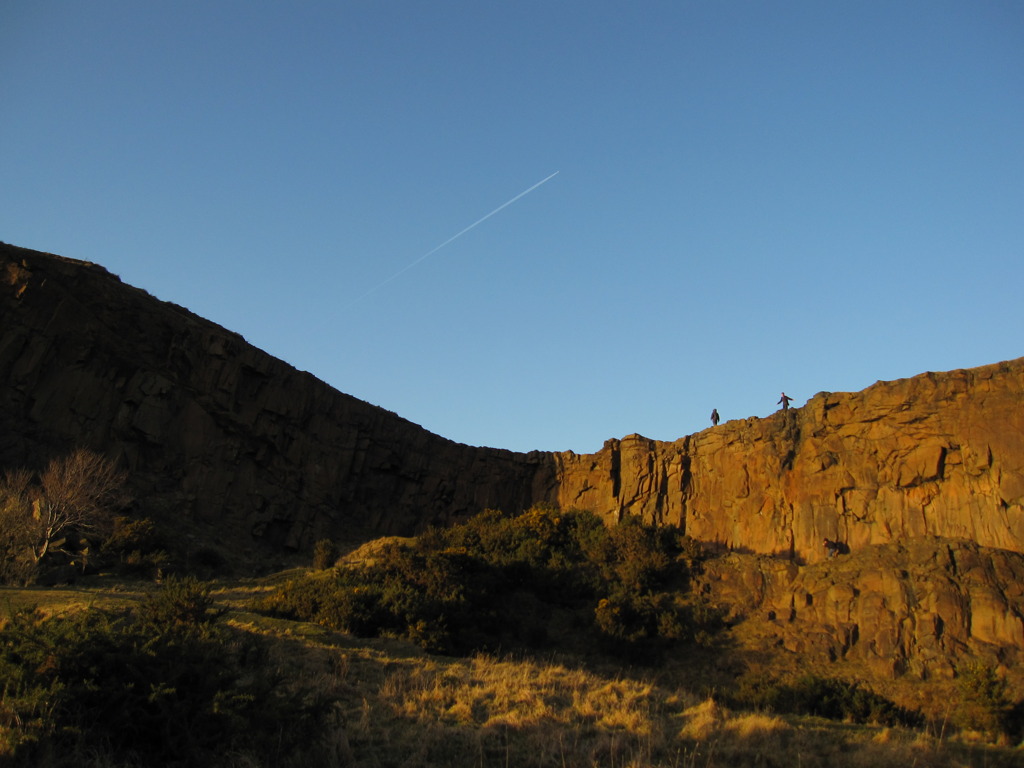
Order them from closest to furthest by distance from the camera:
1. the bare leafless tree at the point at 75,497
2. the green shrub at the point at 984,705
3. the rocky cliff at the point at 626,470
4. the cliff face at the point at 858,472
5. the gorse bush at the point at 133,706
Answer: the gorse bush at the point at 133,706
the green shrub at the point at 984,705
the bare leafless tree at the point at 75,497
the rocky cliff at the point at 626,470
the cliff face at the point at 858,472

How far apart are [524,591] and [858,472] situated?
1560cm

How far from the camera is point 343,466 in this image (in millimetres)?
46344

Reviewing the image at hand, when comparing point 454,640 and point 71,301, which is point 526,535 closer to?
point 454,640

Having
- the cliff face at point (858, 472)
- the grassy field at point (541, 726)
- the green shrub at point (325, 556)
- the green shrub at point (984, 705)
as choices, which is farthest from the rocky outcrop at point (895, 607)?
the green shrub at point (325, 556)

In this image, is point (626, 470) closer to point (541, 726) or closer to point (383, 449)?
point (383, 449)

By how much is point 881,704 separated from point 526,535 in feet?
62.7

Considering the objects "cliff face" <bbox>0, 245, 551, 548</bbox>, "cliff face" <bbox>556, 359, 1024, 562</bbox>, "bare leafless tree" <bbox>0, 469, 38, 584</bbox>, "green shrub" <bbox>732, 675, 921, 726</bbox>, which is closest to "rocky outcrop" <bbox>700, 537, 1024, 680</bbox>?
"cliff face" <bbox>556, 359, 1024, 562</bbox>

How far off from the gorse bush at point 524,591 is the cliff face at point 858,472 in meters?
3.11

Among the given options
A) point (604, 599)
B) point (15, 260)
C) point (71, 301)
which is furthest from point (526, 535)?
point (15, 260)

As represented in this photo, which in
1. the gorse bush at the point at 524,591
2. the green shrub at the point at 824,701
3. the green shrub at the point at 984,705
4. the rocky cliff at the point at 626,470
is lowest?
the green shrub at the point at 824,701

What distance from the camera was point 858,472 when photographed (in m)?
35.3

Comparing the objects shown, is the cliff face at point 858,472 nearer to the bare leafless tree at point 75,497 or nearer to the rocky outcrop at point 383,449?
the rocky outcrop at point 383,449

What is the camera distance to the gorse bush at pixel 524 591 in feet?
80.0

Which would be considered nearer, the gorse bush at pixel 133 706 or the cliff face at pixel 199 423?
the gorse bush at pixel 133 706
